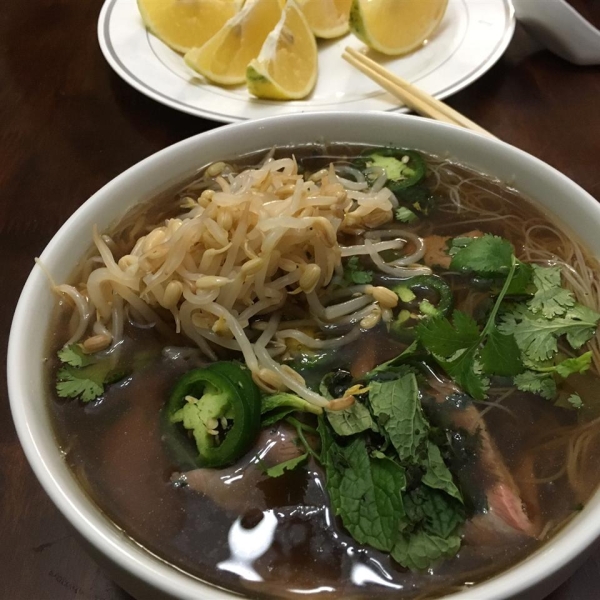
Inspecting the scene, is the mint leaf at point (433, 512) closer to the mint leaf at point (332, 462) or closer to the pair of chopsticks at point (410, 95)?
the mint leaf at point (332, 462)

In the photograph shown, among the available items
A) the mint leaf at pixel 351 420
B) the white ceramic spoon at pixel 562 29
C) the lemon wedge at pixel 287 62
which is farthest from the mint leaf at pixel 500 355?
the white ceramic spoon at pixel 562 29

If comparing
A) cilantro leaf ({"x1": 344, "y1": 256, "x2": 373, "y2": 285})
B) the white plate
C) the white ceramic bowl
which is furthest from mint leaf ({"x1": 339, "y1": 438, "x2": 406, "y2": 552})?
the white plate

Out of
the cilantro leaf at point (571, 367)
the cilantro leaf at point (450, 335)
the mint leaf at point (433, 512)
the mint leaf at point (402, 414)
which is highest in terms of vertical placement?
the cilantro leaf at point (450, 335)

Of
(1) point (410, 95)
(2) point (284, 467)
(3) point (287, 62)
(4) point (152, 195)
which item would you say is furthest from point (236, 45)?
(2) point (284, 467)

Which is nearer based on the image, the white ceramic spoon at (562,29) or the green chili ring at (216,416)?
the green chili ring at (216,416)

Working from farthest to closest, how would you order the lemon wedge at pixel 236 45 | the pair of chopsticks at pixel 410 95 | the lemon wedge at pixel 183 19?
the lemon wedge at pixel 183 19, the lemon wedge at pixel 236 45, the pair of chopsticks at pixel 410 95

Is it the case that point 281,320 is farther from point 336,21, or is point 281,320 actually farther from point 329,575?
point 336,21
